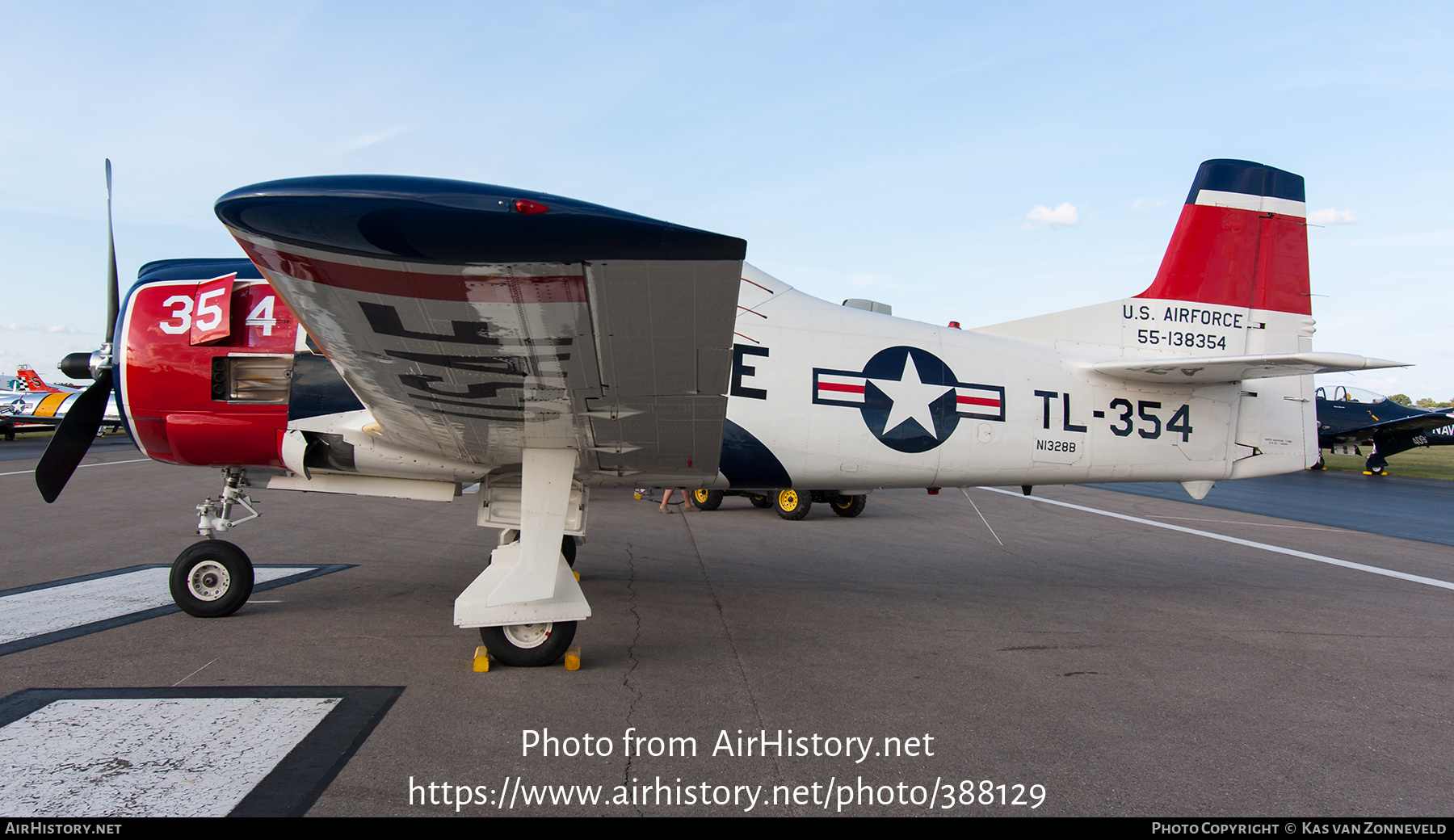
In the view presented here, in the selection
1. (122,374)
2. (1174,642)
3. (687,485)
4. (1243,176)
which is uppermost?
(1243,176)

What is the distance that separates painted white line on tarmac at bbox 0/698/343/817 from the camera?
8.61ft

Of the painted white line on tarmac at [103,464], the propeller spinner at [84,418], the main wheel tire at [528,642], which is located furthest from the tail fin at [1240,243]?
the painted white line on tarmac at [103,464]

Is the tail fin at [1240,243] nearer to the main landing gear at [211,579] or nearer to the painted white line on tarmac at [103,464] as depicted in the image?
the main landing gear at [211,579]

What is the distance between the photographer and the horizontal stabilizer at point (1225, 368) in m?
5.12

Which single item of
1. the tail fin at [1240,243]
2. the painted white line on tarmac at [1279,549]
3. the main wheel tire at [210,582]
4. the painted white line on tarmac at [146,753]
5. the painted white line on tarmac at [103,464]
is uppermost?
the tail fin at [1240,243]

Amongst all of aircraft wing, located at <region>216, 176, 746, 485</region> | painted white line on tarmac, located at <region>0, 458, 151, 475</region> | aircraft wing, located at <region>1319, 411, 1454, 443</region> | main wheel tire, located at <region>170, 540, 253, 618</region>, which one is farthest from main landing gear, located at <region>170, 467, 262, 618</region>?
aircraft wing, located at <region>1319, 411, 1454, 443</region>

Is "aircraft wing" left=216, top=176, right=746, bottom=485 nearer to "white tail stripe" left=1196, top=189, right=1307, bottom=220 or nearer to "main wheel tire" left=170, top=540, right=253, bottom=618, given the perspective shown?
"main wheel tire" left=170, top=540, right=253, bottom=618

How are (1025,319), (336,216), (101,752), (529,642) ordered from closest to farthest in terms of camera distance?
(336,216), (101,752), (529,642), (1025,319)

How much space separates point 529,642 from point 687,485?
1670mm

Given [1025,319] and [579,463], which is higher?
[1025,319]

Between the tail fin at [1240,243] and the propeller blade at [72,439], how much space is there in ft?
28.4

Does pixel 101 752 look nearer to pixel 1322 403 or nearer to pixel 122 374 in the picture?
pixel 122 374

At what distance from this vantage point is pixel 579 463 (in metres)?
4.93

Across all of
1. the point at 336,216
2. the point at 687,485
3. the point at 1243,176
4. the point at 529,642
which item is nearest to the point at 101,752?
the point at 529,642
